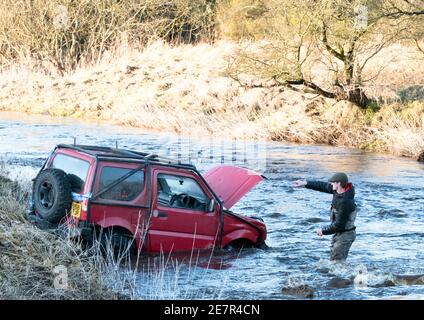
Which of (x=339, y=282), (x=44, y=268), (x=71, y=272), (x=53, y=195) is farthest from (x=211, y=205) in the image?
(x=44, y=268)

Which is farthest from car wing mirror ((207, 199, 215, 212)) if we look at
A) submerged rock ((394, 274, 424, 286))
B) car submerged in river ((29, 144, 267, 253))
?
submerged rock ((394, 274, 424, 286))

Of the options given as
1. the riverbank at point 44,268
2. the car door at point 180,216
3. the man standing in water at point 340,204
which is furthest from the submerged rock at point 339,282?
the riverbank at point 44,268

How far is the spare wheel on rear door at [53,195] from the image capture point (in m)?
10.8

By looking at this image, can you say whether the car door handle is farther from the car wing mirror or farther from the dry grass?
the car wing mirror

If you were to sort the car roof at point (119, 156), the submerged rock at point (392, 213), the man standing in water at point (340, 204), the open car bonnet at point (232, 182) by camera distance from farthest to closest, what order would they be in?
the submerged rock at point (392, 213) → the open car bonnet at point (232, 182) → the car roof at point (119, 156) → the man standing in water at point (340, 204)

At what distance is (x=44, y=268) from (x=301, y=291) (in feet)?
10.8

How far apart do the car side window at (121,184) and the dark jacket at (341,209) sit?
2387mm

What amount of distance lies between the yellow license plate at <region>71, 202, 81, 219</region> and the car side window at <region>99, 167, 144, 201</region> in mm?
342

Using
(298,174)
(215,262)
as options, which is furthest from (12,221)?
(298,174)

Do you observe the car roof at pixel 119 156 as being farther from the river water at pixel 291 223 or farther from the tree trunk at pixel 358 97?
the tree trunk at pixel 358 97

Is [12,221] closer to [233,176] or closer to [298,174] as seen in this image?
[233,176]

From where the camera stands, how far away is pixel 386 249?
44.2 ft

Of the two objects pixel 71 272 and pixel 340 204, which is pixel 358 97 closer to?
pixel 340 204
